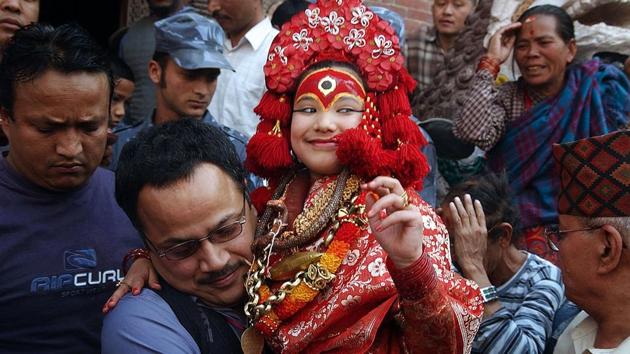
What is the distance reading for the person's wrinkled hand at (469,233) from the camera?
357cm

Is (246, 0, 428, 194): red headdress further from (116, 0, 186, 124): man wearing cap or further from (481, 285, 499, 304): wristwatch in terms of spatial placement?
(116, 0, 186, 124): man wearing cap

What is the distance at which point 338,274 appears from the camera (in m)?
2.61

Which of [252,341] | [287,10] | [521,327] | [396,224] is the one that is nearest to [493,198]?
[521,327]

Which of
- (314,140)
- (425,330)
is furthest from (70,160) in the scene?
(425,330)

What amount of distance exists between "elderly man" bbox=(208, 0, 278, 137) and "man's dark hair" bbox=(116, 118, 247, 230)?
2.23 m

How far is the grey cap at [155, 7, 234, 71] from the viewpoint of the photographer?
4469 mm

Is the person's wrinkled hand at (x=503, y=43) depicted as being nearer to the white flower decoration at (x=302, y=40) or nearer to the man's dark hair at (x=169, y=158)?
the white flower decoration at (x=302, y=40)

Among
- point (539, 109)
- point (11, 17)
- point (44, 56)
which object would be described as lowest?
point (539, 109)

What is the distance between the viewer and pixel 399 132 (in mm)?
2824

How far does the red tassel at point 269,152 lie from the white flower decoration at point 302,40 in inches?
12.2

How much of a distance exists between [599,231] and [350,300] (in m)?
0.86

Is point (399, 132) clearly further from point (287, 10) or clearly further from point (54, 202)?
point (287, 10)

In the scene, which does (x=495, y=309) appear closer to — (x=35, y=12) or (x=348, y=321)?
(x=348, y=321)

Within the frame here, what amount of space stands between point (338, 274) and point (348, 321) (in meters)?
0.16
